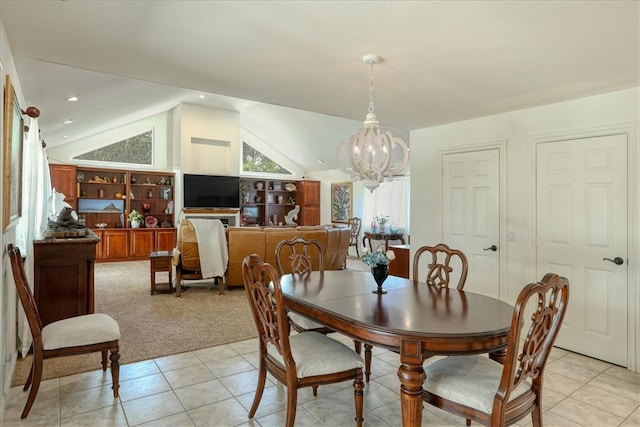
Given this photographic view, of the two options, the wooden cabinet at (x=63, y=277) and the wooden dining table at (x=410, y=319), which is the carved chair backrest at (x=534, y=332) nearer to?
the wooden dining table at (x=410, y=319)

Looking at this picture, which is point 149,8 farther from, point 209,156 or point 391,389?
point 209,156

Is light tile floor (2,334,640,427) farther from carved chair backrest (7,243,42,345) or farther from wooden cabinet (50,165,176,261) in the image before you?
wooden cabinet (50,165,176,261)

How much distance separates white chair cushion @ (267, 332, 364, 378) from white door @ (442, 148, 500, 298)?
2.52 meters

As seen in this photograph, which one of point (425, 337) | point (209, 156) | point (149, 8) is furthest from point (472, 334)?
point (209, 156)

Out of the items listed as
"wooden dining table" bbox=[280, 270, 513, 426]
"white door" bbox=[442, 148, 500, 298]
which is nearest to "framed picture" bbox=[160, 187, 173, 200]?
"white door" bbox=[442, 148, 500, 298]

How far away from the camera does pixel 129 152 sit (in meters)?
9.07

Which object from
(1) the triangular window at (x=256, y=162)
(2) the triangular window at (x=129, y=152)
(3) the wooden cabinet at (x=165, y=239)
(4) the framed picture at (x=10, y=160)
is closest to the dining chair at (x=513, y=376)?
(4) the framed picture at (x=10, y=160)

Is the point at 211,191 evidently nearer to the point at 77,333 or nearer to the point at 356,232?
the point at 356,232

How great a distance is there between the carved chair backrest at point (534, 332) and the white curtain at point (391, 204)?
6.99 metres

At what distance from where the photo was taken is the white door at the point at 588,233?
10.5 ft

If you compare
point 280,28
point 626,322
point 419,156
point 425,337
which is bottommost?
point 626,322

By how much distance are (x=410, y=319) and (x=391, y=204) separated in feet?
23.8

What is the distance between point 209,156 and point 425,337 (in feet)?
28.1

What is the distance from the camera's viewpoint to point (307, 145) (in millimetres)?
10055
